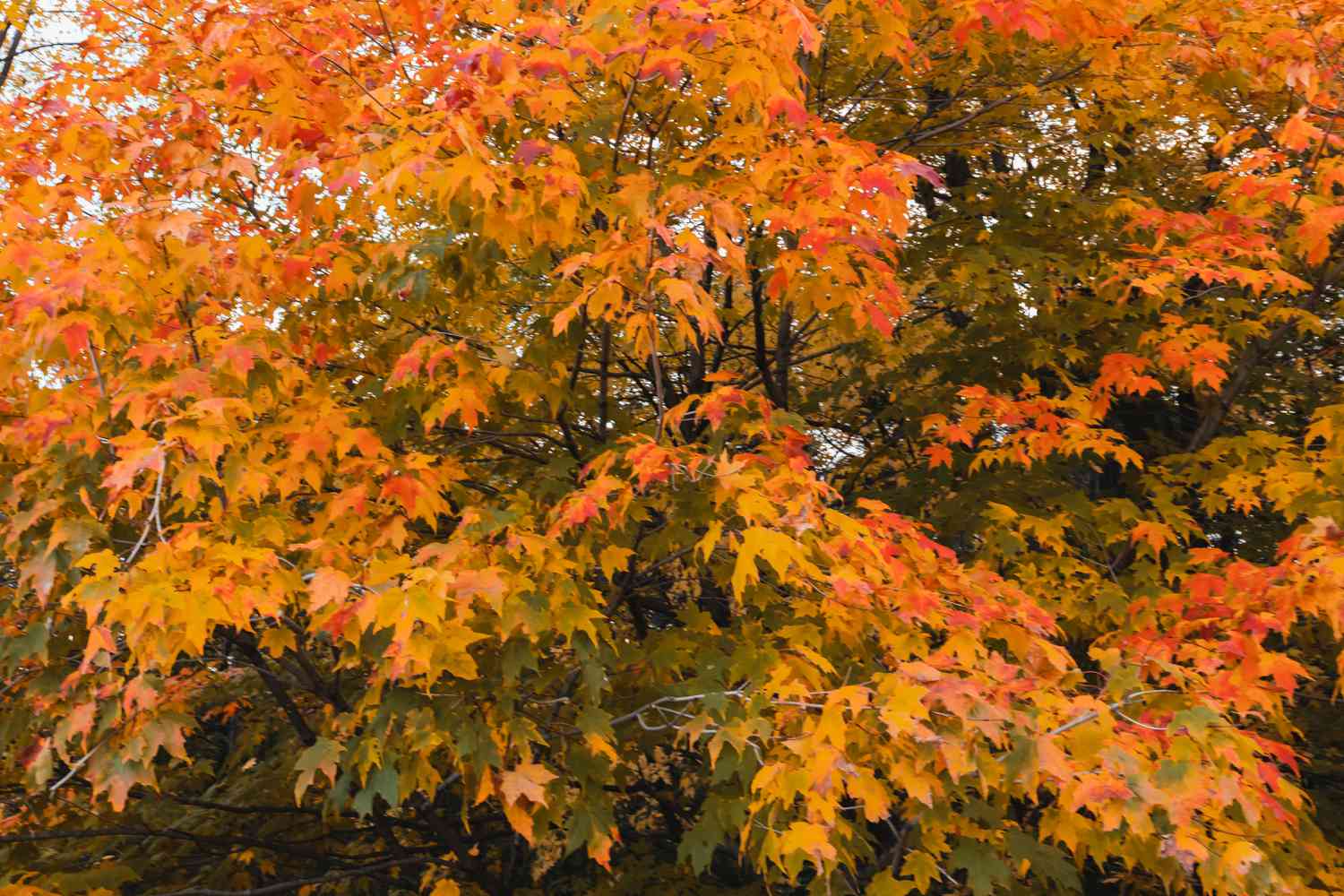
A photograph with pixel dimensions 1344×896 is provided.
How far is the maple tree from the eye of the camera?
3660 mm

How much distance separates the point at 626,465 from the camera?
4473mm

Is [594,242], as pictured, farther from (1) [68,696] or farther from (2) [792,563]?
(1) [68,696]

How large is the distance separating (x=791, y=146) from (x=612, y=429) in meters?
1.82

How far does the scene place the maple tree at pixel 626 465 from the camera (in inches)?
144

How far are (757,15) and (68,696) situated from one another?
11.8 ft

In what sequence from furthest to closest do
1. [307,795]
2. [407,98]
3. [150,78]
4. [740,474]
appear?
[307,795] → [150,78] → [407,98] → [740,474]

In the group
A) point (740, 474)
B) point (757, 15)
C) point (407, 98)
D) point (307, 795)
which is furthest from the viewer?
point (307, 795)

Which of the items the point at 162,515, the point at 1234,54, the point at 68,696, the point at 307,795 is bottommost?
the point at 307,795

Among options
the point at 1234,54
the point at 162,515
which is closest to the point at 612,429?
the point at 162,515

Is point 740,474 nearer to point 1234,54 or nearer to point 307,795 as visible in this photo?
point 1234,54

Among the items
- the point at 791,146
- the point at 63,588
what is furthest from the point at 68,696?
the point at 791,146

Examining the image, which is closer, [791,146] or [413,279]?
[413,279]

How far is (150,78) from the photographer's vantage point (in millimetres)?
5203

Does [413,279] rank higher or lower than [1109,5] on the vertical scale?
lower
